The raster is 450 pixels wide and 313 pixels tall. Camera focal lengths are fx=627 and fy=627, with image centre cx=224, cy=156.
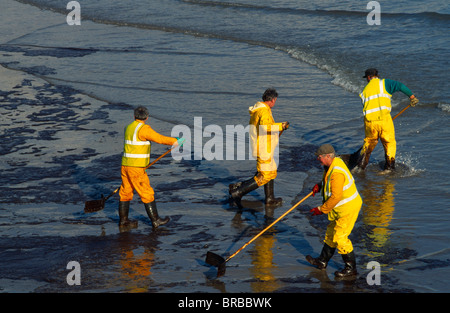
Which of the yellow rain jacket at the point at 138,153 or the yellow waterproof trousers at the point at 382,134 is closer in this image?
the yellow rain jacket at the point at 138,153

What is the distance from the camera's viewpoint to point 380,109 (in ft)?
34.9

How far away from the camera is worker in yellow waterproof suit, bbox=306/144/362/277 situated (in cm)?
708

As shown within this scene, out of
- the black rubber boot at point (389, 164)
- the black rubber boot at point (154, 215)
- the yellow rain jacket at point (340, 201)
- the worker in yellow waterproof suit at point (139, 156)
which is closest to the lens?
the yellow rain jacket at point (340, 201)

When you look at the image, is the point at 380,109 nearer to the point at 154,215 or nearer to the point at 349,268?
the point at 349,268

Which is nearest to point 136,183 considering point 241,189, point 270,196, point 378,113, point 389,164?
point 241,189

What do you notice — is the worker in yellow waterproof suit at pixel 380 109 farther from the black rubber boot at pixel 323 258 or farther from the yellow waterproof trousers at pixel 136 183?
the yellow waterproof trousers at pixel 136 183

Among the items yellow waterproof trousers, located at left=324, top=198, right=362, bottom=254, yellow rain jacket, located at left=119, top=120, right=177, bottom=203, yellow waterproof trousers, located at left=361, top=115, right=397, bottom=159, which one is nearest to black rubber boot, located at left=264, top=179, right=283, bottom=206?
yellow rain jacket, located at left=119, top=120, right=177, bottom=203

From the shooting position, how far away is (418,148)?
39.5 feet

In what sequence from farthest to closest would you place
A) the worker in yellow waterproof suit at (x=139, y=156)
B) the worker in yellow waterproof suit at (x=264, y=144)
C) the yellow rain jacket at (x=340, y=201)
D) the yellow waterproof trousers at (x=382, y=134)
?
the yellow waterproof trousers at (x=382, y=134) < the worker in yellow waterproof suit at (x=264, y=144) < the worker in yellow waterproof suit at (x=139, y=156) < the yellow rain jacket at (x=340, y=201)

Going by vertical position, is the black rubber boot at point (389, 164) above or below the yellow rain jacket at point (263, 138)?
below

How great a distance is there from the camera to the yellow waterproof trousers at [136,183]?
8625 millimetres

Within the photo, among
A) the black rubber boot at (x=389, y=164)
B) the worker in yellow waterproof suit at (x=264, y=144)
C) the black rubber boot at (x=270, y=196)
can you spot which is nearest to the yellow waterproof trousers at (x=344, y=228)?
the worker in yellow waterproof suit at (x=264, y=144)

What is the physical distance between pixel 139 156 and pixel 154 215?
88 cm
